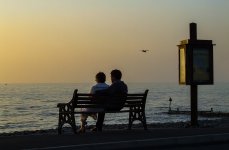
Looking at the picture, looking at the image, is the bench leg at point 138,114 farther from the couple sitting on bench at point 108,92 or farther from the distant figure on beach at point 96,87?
the distant figure on beach at point 96,87

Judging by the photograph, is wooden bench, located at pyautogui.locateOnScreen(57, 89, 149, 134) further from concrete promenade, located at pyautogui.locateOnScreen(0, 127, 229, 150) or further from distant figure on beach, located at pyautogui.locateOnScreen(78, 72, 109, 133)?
concrete promenade, located at pyautogui.locateOnScreen(0, 127, 229, 150)

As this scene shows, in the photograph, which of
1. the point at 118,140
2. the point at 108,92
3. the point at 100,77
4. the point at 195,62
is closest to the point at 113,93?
the point at 108,92

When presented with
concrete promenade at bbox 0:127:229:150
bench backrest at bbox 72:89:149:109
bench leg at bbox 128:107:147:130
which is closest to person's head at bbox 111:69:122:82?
bench backrest at bbox 72:89:149:109

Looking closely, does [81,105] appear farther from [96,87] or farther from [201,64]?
[201,64]

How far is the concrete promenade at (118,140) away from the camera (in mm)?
10945

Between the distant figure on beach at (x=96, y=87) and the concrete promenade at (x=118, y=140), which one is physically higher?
the distant figure on beach at (x=96, y=87)

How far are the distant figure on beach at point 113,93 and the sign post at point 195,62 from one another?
7.48 feet

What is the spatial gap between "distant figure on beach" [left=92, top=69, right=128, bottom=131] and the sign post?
228cm

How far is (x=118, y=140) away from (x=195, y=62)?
5030 millimetres

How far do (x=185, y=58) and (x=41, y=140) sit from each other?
5669 millimetres

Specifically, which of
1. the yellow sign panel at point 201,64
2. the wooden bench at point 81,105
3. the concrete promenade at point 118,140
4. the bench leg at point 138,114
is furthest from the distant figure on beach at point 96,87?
the yellow sign panel at point 201,64

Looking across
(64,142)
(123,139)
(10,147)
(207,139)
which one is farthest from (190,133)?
(10,147)

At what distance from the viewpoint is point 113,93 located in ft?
46.9

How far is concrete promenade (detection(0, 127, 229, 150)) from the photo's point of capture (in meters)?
10.9
